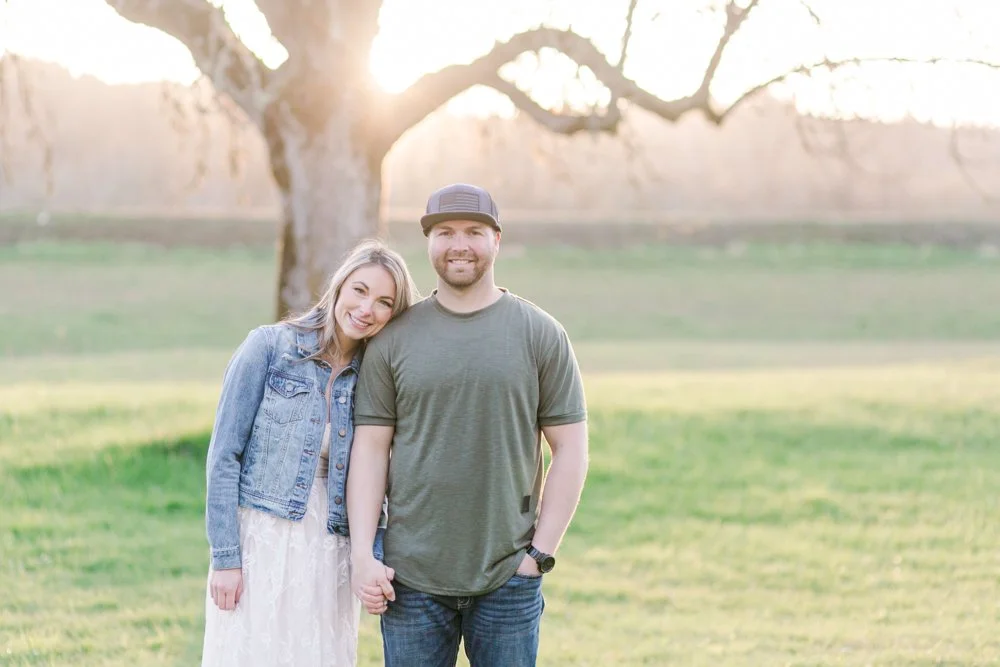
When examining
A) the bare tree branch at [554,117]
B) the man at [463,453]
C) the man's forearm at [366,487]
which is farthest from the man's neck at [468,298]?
the bare tree branch at [554,117]

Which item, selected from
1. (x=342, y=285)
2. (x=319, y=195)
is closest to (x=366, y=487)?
(x=342, y=285)

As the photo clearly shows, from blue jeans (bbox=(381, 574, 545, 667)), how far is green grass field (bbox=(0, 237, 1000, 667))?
1.98 meters

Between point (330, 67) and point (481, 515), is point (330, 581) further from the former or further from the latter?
point (330, 67)

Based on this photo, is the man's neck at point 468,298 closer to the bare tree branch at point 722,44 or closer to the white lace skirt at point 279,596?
the white lace skirt at point 279,596

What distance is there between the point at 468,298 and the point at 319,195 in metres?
5.22

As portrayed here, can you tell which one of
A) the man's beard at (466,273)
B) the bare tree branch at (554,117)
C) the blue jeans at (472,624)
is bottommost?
the blue jeans at (472,624)

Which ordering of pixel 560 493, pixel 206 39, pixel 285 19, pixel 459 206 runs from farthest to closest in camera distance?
pixel 285 19
pixel 206 39
pixel 560 493
pixel 459 206

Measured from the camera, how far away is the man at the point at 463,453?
3.58 metres

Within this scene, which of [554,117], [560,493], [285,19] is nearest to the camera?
[560,493]

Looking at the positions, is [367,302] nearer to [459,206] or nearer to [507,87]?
[459,206]

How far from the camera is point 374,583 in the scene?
11.8ft

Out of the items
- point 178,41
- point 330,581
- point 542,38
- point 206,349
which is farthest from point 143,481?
point 206,349

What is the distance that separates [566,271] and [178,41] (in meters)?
29.2

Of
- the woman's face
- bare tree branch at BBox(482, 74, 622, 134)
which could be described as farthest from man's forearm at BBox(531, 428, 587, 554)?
bare tree branch at BBox(482, 74, 622, 134)
